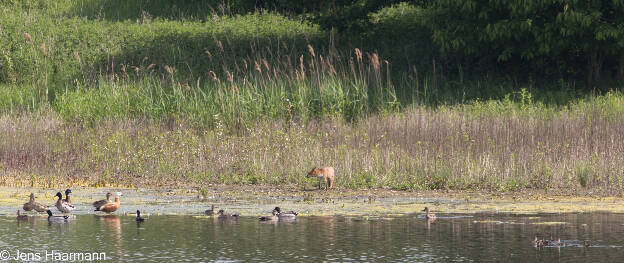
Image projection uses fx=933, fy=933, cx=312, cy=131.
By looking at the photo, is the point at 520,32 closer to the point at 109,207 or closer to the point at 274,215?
the point at 274,215

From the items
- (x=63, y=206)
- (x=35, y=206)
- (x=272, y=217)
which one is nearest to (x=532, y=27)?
(x=272, y=217)

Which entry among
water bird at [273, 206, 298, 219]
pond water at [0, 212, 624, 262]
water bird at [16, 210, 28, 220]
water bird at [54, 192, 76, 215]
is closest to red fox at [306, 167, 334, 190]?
pond water at [0, 212, 624, 262]

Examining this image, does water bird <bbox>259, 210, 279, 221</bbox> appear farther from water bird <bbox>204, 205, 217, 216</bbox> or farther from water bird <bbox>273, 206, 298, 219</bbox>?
water bird <bbox>204, 205, 217, 216</bbox>

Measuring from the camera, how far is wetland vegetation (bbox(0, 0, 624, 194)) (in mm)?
18406

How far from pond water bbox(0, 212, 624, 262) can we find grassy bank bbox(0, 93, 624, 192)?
3.78m

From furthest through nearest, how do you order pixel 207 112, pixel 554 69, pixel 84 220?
pixel 554 69 < pixel 207 112 < pixel 84 220

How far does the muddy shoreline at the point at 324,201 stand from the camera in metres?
14.4

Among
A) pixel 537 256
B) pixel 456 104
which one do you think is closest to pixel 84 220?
pixel 537 256

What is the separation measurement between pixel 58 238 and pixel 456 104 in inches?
624

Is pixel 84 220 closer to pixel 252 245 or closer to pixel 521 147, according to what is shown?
pixel 252 245

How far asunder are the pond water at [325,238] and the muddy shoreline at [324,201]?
25.6 inches

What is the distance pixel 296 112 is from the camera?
2488 centimetres

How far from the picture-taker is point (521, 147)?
1886 centimetres

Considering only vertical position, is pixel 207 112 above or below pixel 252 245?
above
